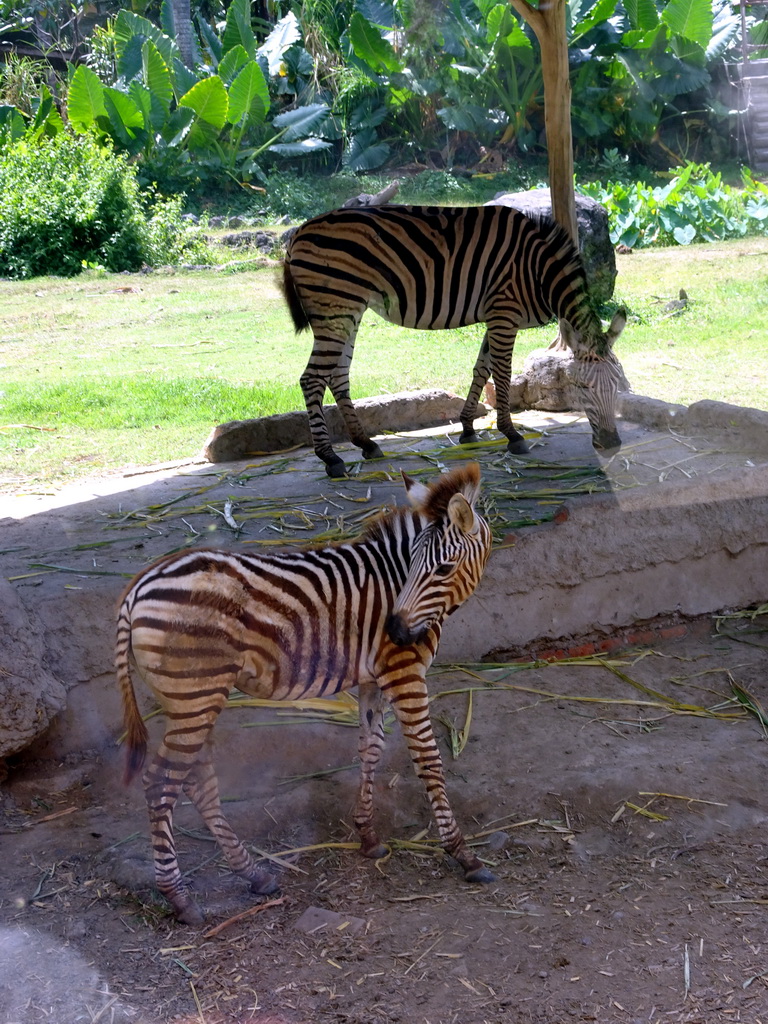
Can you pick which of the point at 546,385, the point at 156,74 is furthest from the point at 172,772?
the point at 156,74

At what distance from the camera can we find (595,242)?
1163cm

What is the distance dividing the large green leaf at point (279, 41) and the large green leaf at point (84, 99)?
15.5 ft

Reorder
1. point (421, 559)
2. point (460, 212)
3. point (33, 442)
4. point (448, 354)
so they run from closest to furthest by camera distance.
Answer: point (421, 559) → point (460, 212) → point (33, 442) → point (448, 354)

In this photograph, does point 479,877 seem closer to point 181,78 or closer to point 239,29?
point 181,78

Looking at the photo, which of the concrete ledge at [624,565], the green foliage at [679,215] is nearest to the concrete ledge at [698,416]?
the concrete ledge at [624,565]

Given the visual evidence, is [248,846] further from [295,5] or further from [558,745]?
[295,5]

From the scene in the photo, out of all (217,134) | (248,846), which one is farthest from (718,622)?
(217,134)

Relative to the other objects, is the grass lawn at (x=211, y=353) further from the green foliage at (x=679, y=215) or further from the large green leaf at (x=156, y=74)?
the large green leaf at (x=156, y=74)

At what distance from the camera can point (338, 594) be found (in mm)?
3648

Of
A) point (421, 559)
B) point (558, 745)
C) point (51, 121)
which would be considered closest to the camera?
point (421, 559)

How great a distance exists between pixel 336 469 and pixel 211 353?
5727 mm

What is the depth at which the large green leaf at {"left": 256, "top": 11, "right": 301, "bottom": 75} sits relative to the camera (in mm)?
21594

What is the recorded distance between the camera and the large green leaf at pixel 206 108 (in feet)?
61.1

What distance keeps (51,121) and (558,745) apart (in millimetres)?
18461
